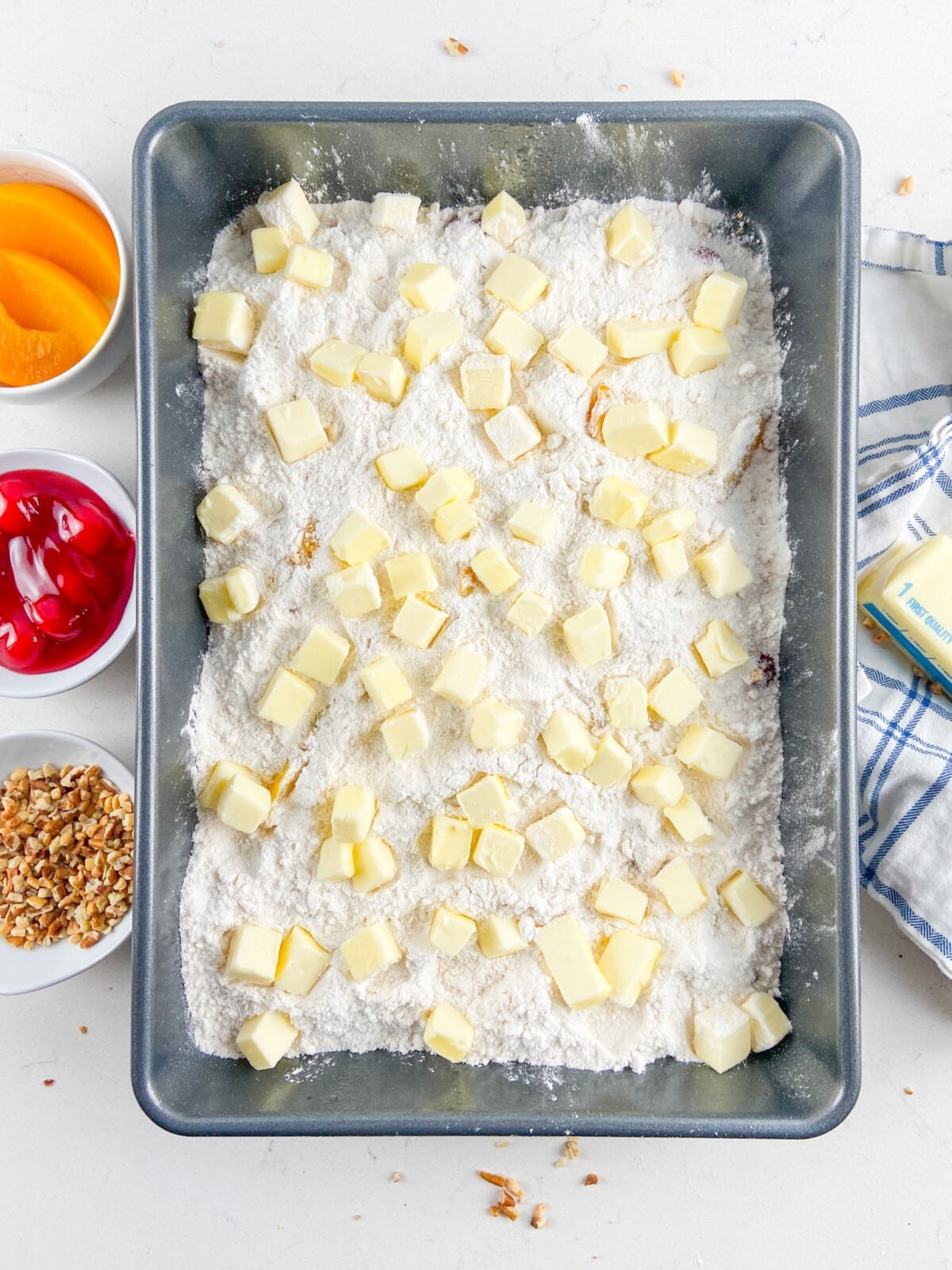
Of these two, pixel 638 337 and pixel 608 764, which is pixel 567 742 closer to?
pixel 608 764

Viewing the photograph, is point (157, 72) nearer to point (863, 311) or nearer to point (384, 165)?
point (384, 165)

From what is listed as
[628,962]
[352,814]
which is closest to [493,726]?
[352,814]

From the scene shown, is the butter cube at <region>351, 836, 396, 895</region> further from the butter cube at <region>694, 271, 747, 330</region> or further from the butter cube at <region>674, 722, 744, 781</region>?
the butter cube at <region>694, 271, 747, 330</region>

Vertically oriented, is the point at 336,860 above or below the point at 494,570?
below

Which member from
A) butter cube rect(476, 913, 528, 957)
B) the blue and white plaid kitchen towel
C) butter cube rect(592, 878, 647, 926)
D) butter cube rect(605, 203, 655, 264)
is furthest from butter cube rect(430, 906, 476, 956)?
butter cube rect(605, 203, 655, 264)

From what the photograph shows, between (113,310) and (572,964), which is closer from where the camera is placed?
(572,964)
